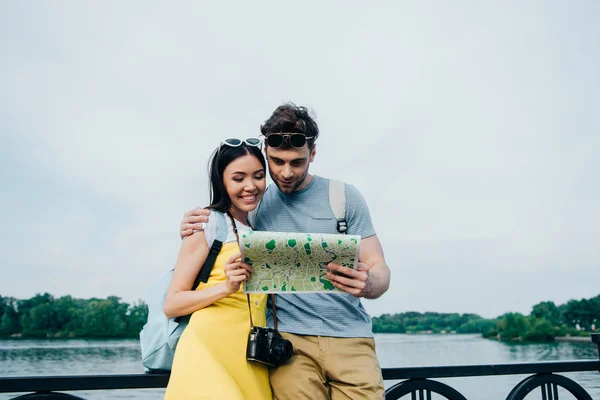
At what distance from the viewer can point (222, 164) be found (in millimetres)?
2414

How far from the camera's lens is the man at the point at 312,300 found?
7.68 ft

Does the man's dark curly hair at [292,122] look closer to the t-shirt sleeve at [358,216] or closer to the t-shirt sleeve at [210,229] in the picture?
the t-shirt sleeve at [358,216]

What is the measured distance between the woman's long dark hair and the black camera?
62 centimetres

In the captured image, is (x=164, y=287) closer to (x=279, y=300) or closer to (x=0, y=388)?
(x=279, y=300)

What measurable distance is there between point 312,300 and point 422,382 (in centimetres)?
126

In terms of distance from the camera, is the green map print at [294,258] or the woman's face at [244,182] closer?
the green map print at [294,258]

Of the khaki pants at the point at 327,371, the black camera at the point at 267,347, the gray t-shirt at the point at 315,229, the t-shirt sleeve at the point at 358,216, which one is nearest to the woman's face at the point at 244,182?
the gray t-shirt at the point at 315,229

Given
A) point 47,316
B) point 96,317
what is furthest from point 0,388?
point 47,316

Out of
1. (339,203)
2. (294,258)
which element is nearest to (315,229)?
(339,203)

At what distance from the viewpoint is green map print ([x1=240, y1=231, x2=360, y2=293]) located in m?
1.86

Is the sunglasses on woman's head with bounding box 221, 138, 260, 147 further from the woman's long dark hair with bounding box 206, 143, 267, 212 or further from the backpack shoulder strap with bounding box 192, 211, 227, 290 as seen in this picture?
the backpack shoulder strap with bounding box 192, 211, 227, 290

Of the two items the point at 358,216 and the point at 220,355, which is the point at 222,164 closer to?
the point at 358,216

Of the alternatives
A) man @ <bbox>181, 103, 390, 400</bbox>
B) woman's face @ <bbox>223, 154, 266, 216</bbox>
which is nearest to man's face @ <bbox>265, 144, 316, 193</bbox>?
man @ <bbox>181, 103, 390, 400</bbox>

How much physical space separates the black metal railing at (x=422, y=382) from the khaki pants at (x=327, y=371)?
2.00ft
